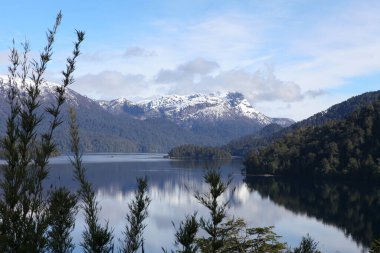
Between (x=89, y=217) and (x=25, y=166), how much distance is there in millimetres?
1827

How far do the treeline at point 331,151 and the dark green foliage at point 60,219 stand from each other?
151m

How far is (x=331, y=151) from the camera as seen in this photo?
6658 inches

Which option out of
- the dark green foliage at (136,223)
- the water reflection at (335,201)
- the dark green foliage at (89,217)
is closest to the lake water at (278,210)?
the water reflection at (335,201)

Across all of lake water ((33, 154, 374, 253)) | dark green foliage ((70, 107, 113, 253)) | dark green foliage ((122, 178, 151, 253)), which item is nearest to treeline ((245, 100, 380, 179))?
lake water ((33, 154, 374, 253))

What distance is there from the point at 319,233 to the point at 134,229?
237 ft

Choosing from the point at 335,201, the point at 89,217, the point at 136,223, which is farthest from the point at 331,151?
the point at 89,217

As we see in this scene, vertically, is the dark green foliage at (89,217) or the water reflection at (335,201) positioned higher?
the dark green foliage at (89,217)

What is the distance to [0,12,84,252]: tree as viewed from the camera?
8.23 m

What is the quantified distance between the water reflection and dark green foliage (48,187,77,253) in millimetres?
66406

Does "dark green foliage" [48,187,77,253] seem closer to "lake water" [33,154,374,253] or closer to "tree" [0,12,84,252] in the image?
"tree" [0,12,84,252]

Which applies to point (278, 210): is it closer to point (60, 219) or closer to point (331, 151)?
point (331, 151)

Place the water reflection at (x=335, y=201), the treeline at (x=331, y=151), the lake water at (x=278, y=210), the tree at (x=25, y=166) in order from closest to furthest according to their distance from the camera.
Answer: the tree at (x=25, y=166) → the lake water at (x=278, y=210) → the water reflection at (x=335, y=201) → the treeline at (x=331, y=151)

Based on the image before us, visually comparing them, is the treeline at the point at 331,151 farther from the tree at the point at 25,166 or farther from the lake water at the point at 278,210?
the tree at the point at 25,166

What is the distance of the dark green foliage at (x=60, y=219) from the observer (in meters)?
9.30
